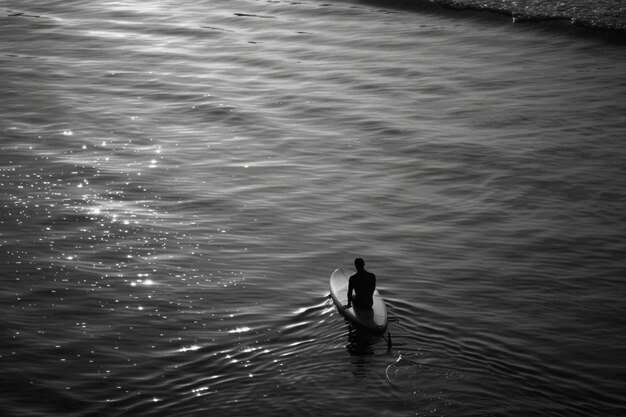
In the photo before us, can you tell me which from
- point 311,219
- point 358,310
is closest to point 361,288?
point 358,310

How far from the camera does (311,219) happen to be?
2336 cm

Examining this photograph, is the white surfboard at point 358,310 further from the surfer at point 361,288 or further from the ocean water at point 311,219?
the ocean water at point 311,219

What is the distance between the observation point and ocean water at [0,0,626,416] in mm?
16328

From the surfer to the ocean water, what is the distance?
64 centimetres

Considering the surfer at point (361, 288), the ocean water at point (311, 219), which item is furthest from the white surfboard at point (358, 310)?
the ocean water at point (311, 219)

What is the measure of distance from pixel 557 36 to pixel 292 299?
25457 millimetres

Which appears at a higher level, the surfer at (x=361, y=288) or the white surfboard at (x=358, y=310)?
the surfer at (x=361, y=288)

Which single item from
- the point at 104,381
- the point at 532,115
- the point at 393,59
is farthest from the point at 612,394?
the point at 393,59

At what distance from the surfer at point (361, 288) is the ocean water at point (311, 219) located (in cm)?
64

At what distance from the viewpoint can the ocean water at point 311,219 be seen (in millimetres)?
16328

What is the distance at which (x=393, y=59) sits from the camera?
37031 mm

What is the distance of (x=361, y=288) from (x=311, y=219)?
5.62 meters

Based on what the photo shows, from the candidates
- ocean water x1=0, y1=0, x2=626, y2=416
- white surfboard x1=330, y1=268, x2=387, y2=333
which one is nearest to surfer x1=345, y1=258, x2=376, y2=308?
white surfboard x1=330, y1=268, x2=387, y2=333

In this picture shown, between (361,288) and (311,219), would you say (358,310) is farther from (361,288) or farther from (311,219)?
(311,219)
